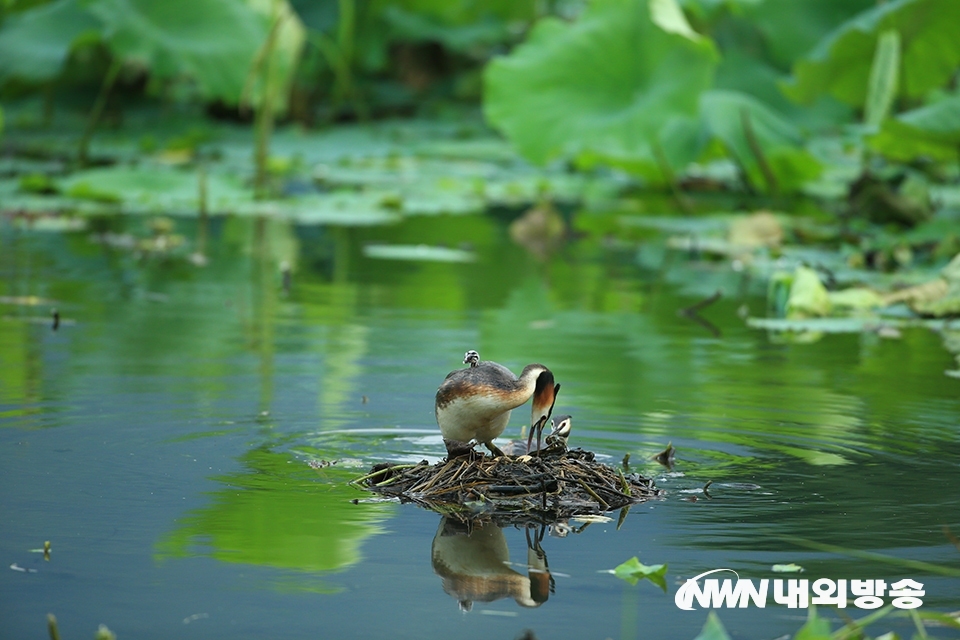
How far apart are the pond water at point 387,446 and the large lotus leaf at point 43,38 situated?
14.8 ft

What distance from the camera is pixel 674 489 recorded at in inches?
167

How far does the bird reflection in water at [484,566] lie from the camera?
11.0 ft

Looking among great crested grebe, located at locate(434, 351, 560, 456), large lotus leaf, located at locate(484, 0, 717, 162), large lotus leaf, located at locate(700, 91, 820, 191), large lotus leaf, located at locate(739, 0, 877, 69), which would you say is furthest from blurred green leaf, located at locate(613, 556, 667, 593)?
large lotus leaf, located at locate(739, 0, 877, 69)

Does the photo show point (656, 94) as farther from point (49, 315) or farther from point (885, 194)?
point (49, 315)

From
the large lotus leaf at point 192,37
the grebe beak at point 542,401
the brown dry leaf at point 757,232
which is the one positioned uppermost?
the large lotus leaf at point 192,37

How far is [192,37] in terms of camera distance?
12.7 meters

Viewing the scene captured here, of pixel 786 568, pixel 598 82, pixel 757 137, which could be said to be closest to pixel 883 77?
pixel 757 137

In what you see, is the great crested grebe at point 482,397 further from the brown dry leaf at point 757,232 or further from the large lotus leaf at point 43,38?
the large lotus leaf at point 43,38

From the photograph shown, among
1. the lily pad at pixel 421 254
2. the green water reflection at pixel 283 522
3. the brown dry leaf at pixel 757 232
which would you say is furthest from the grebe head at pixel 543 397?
the brown dry leaf at pixel 757 232

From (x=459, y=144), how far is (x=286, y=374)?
1120 centimetres

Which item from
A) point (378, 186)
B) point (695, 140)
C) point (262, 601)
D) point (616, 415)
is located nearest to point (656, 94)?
point (695, 140)

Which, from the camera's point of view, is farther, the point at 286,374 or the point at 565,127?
the point at 565,127

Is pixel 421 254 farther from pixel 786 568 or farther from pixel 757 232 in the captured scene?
pixel 786 568

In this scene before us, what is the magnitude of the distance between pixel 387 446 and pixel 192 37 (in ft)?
28.6
